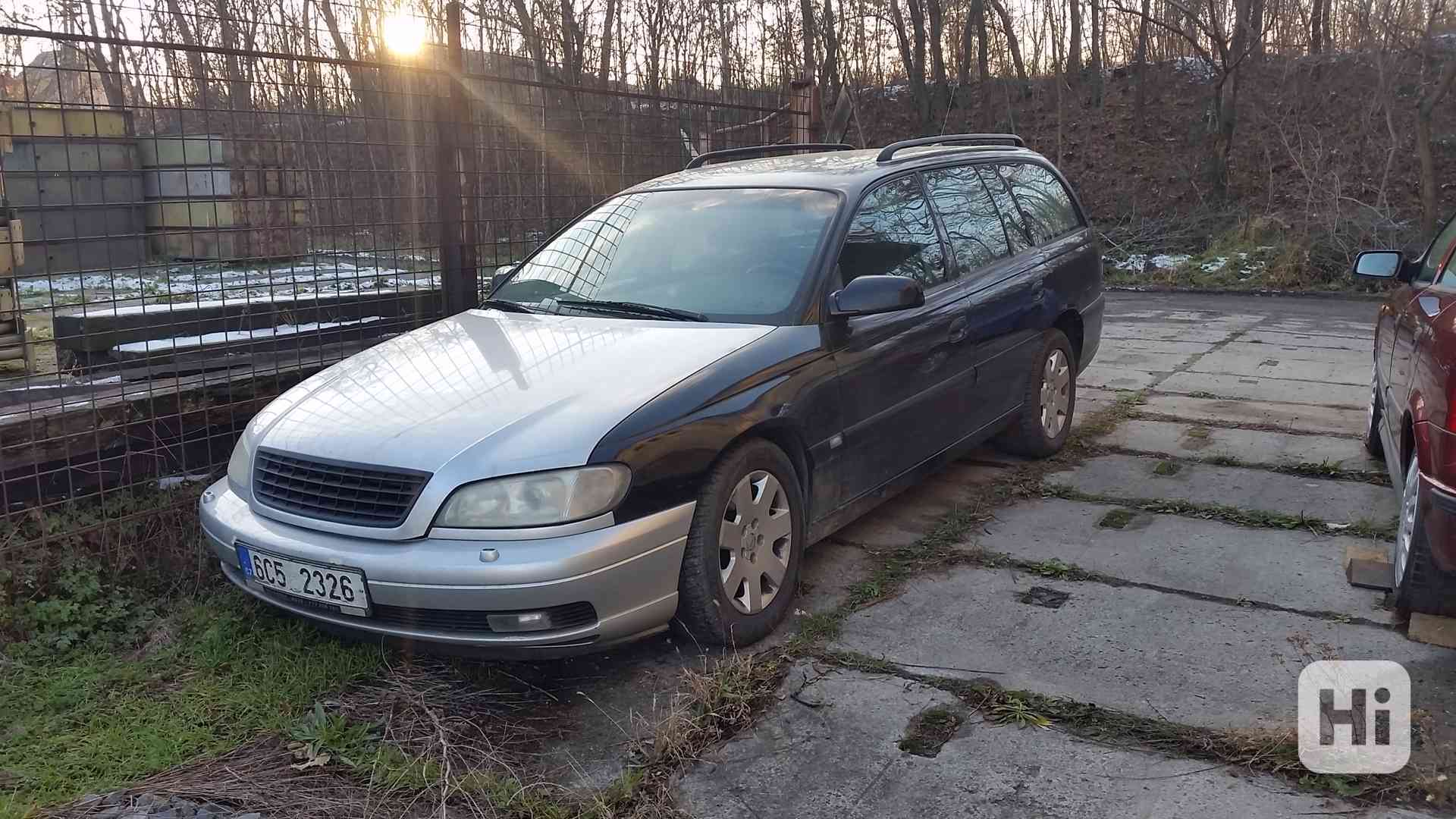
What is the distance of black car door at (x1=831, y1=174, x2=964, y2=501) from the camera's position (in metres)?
4.25

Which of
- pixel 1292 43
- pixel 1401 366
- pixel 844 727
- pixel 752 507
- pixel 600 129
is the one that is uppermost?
pixel 1292 43

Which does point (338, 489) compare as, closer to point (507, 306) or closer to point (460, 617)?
point (460, 617)

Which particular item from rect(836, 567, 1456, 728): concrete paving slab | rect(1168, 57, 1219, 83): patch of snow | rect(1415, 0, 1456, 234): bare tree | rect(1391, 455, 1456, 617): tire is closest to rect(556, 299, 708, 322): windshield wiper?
rect(836, 567, 1456, 728): concrete paving slab

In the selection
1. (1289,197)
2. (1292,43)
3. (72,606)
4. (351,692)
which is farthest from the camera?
(1292,43)

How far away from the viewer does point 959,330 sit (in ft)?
16.1

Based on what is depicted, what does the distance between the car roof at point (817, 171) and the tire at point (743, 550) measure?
1.41 meters

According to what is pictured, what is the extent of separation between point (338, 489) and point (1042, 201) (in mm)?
4238

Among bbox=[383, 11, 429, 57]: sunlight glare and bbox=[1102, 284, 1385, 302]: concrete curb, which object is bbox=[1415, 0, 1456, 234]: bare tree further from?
bbox=[383, 11, 429, 57]: sunlight glare

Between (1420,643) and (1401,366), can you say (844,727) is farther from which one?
(1401,366)

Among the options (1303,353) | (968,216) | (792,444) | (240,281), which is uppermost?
(968,216)

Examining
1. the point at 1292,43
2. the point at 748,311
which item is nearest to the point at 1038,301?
the point at 748,311

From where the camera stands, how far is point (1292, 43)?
19.4 metres

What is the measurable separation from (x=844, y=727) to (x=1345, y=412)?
5.11 meters

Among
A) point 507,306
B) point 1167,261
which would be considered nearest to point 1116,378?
point 507,306
